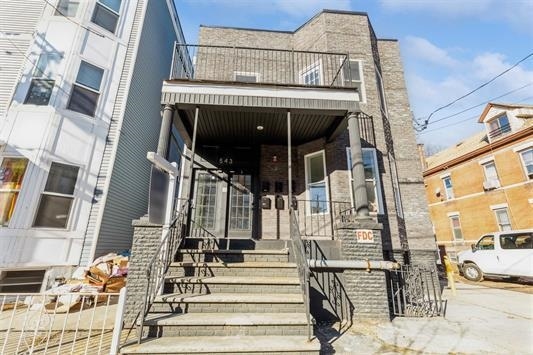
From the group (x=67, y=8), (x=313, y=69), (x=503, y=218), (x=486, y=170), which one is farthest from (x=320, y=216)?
(x=486, y=170)

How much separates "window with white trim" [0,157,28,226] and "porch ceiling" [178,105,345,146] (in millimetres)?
4182

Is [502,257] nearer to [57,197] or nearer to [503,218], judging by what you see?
[503,218]

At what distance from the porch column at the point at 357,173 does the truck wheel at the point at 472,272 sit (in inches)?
356

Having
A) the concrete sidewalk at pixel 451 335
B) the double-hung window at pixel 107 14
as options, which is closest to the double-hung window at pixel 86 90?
the double-hung window at pixel 107 14

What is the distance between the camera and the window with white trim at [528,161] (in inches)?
478

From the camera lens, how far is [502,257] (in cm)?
895

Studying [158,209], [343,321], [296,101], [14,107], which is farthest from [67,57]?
[343,321]

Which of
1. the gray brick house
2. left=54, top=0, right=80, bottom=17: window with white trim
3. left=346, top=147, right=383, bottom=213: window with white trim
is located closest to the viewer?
the gray brick house

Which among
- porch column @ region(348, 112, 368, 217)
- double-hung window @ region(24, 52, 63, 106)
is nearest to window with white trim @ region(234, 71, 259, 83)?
porch column @ region(348, 112, 368, 217)

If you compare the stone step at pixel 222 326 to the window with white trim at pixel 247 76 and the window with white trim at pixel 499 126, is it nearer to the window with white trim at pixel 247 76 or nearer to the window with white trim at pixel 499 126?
the window with white trim at pixel 247 76

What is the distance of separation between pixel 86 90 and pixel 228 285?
725 centimetres

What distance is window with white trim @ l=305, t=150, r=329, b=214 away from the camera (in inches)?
273

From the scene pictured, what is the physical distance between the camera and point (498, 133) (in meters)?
14.0

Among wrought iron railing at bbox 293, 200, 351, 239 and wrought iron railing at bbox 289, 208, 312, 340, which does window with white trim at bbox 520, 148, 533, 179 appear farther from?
wrought iron railing at bbox 289, 208, 312, 340
